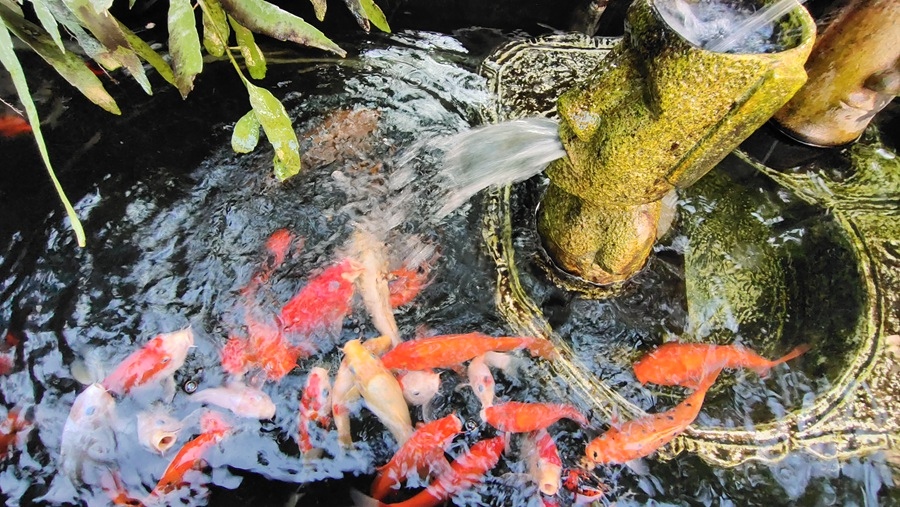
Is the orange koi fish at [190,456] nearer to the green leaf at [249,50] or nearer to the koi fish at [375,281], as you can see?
the koi fish at [375,281]

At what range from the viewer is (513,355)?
2811mm

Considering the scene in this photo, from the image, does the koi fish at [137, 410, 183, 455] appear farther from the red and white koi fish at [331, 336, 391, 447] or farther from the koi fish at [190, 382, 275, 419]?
the red and white koi fish at [331, 336, 391, 447]

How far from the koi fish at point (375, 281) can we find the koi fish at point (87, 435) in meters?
1.18

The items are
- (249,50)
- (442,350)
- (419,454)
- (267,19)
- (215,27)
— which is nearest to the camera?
(267,19)

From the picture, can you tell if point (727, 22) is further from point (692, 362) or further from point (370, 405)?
point (370, 405)

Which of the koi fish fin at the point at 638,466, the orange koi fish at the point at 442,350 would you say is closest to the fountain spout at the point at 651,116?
the orange koi fish at the point at 442,350

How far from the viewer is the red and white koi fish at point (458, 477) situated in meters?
2.38

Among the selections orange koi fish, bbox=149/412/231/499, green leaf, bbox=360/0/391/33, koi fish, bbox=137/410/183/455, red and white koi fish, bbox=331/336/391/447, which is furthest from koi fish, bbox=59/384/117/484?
green leaf, bbox=360/0/391/33

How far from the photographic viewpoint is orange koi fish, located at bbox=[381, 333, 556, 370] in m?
2.64

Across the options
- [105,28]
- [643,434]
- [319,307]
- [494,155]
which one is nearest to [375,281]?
[319,307]

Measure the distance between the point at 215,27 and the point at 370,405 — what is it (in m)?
1.64

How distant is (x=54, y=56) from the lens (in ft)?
7.20

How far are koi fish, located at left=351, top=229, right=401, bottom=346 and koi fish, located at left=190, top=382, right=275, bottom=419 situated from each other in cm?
61

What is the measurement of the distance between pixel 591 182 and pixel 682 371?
100 centimetres
